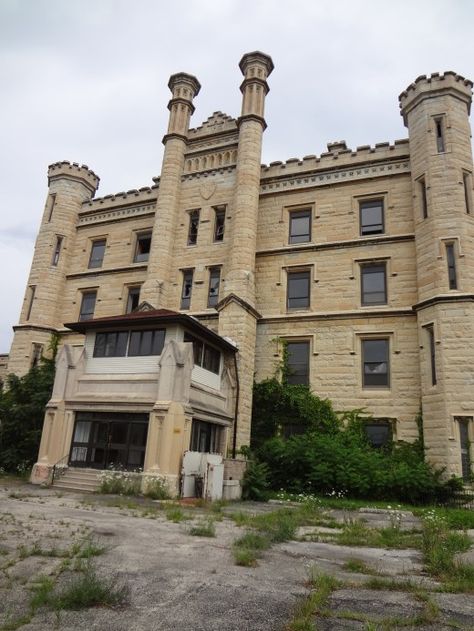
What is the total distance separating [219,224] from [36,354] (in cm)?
1258

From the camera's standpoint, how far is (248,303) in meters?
21.7

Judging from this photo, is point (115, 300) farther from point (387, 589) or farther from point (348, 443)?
point (387, 589)

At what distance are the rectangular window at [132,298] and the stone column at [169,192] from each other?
2654 millimetres

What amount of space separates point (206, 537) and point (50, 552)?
305 cm

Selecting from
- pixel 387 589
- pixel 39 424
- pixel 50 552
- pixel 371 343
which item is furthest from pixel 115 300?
pixel 387 589

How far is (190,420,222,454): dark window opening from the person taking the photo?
59.1ft

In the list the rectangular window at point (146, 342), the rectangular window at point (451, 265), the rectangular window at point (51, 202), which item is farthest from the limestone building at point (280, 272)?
the rectangular window at point (51, 202)

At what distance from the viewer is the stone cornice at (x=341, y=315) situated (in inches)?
809

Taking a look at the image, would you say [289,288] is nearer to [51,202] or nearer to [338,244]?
[338,244]

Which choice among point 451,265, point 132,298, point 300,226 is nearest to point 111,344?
point 132,298

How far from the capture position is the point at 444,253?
63.6ft

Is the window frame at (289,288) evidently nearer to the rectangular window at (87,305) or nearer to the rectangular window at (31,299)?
the rectangular window at (87,305)

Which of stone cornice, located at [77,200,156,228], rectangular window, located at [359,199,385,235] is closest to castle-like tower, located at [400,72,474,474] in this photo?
rectangular window, located at [359,199,385,235]

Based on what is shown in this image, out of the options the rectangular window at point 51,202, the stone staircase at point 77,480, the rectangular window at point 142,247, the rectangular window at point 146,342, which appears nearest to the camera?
the stone staircase at point 77,480
